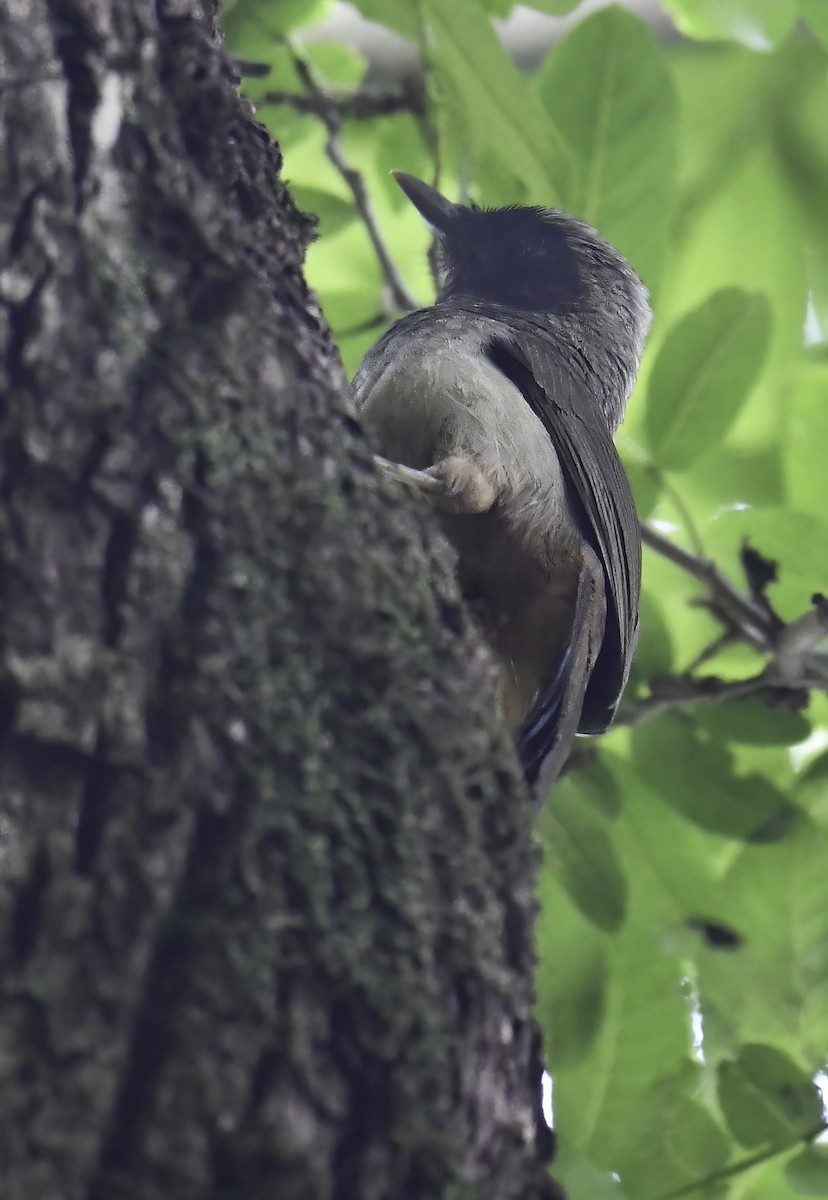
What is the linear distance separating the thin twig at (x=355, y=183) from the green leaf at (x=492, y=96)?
378mm

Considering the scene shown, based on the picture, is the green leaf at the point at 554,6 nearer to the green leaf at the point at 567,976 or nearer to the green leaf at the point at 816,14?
the green leaf at the point at 816,14

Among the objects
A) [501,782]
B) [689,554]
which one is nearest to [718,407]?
[689,554]

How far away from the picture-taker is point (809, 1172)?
2236 millimetres

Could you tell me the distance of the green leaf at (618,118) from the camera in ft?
9.32

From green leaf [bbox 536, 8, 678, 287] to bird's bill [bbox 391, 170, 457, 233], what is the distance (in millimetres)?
432

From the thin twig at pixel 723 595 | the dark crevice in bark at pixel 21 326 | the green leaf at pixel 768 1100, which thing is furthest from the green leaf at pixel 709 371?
the dark crevice in bark at pixel 21 326

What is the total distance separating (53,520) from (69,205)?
0.33 meters

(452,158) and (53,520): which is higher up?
(53,520)

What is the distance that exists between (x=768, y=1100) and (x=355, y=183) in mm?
2026

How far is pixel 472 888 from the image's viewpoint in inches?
49.8

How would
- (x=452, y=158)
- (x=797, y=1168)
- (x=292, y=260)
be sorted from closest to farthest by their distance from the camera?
(x=292, y=260) < (x=797, y=1168) < (x=452, y=158)

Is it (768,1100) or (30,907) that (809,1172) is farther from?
(30,907)

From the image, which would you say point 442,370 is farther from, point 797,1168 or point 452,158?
point 797,1168

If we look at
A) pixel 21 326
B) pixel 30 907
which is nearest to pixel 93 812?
pixel 30 907
